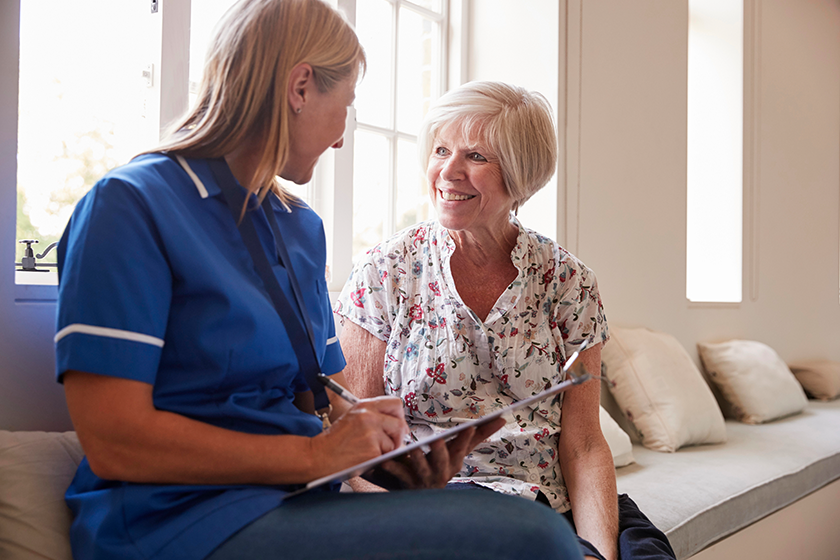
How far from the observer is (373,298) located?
62.3 inches

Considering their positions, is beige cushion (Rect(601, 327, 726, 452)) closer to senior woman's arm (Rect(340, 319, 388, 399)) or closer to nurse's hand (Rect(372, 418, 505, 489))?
senior woman's arm (Rect(340, 319, 388, 399))

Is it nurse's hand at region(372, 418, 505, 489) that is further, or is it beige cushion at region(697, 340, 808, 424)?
beige cushion at region(697, 340, 808, 424)

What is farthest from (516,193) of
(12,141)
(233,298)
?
(12,141)

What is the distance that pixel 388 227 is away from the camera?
2668mm

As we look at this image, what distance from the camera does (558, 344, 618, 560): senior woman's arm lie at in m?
1.43

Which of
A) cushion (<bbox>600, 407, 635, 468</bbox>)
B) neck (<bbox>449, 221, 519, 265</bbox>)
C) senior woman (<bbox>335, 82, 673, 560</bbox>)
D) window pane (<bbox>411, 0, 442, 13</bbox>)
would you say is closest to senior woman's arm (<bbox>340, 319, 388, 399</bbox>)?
senior woman (<bbox>335, 82, 673, 560</bbox>)

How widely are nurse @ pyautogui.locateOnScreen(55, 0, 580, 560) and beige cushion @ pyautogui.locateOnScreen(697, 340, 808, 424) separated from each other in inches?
113

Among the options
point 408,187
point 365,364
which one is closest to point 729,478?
point 365,364

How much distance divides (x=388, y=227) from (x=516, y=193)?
3.50 ft

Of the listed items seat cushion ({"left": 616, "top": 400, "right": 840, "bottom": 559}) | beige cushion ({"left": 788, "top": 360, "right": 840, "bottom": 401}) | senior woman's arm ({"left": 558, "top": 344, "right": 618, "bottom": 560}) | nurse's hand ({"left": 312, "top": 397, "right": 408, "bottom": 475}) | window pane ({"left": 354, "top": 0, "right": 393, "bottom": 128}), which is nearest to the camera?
nurse's hand ({"left": 312, "top": 397, "right": 408, "bottom": 475})

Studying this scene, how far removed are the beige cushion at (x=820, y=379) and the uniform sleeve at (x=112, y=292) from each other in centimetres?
439

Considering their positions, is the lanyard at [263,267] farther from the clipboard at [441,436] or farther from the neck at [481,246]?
the neck at [481,246]

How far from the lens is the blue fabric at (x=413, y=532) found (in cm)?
76

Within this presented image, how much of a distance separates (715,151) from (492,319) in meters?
3.33
